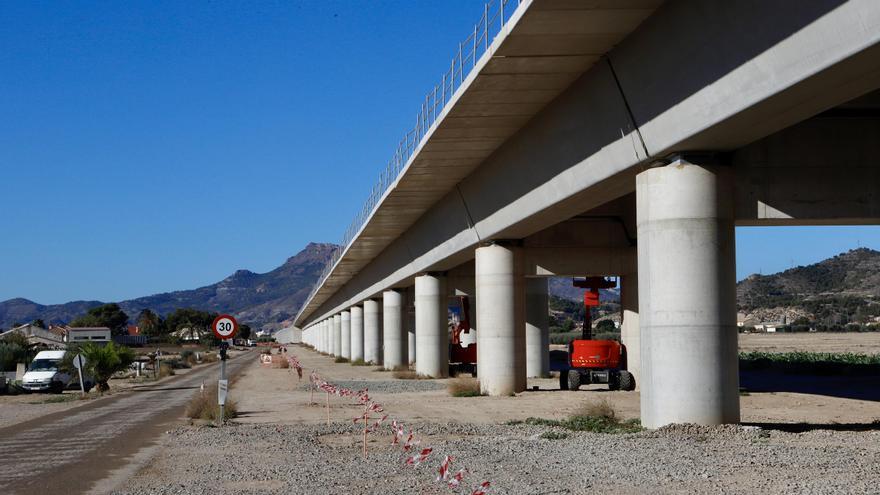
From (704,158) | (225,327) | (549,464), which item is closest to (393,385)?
(225,327)

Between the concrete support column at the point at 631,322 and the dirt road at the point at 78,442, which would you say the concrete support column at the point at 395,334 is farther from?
the dirt road at the point at 78,442

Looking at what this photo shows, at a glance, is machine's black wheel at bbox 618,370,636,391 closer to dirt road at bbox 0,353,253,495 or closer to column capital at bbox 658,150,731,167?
dirt road at bbox 0,353,253,495

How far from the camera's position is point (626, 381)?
33531mm

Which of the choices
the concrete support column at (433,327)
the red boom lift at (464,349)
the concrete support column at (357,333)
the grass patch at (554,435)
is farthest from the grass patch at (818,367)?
the concrete support column at (357,333)

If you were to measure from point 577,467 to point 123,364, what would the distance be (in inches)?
1257

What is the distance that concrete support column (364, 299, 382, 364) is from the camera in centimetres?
6719

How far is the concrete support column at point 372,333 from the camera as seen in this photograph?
220ft

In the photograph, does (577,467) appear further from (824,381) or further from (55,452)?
(824,381)

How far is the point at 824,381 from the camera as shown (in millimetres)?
38906

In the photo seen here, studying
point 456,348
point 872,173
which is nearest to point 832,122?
point 872,173

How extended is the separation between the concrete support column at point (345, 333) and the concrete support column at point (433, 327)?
4003 centimetres

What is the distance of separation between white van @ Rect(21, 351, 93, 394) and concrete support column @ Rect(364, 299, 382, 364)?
2436 cm

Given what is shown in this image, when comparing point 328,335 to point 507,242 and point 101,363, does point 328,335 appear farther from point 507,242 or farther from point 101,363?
point 507,242

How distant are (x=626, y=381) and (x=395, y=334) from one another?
25492 mm
